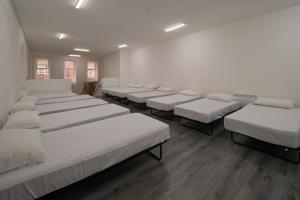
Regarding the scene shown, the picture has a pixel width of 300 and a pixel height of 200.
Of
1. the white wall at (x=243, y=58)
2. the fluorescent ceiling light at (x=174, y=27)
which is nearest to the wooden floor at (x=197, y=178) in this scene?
the white wall at (x=243, y=58)

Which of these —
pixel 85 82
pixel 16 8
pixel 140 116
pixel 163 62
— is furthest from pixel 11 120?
pixel 85 82

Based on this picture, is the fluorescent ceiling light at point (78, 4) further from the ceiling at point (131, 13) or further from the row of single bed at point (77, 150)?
the row of single bed at point (77, 150)

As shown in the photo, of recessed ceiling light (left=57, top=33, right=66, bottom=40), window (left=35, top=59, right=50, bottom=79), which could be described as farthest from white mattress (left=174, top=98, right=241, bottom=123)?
window (left=35, top=59, right=50, bottom=79)

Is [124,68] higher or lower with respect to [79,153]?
higher

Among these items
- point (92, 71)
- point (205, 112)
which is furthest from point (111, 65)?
point (205, 112)

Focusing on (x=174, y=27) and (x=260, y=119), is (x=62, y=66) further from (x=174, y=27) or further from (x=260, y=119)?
(x=260, y=119)

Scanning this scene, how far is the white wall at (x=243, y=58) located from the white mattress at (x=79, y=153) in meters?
3.08

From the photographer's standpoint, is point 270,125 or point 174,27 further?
point 174,27

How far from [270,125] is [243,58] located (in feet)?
7.73

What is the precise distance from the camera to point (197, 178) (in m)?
1.78

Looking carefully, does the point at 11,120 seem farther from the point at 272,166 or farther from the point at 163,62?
the point at 163,62

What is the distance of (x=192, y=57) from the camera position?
505cm

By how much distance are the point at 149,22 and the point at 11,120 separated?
3577mm

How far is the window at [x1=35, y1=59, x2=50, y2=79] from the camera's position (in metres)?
8.62
